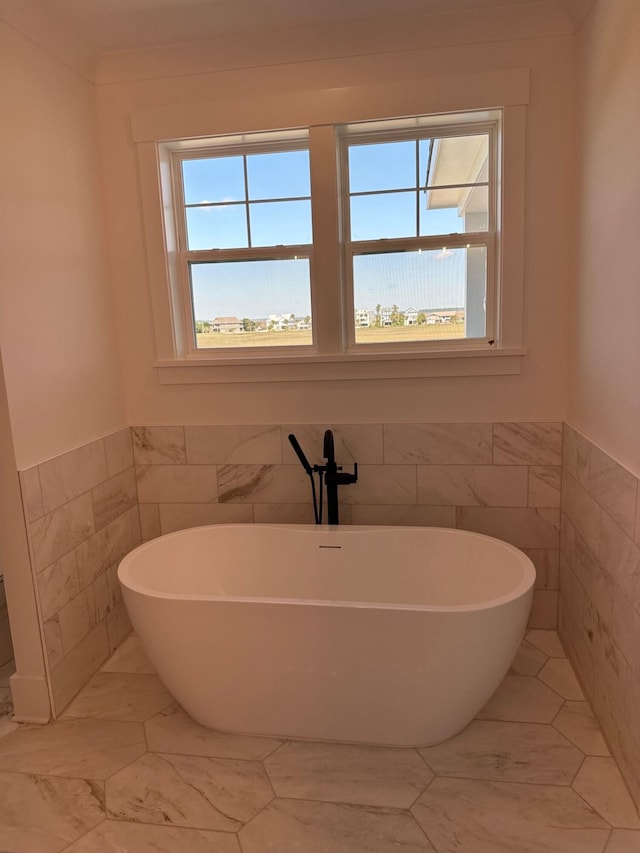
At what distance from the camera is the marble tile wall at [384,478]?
2426 mm

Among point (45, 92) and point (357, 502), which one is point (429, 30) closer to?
point (45, 92)

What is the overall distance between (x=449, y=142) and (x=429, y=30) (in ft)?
1.42

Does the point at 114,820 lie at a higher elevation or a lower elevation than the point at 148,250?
lower

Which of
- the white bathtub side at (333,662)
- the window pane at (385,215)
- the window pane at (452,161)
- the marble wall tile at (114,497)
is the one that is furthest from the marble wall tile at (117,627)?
the window pane at (452,161)

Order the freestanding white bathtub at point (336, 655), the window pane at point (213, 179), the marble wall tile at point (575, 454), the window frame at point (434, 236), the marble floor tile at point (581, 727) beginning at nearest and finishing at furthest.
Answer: the freestanding white bathtub at point (336, 655)
the marble floor tile at point (581, 727)
the marble wall tile at point (575, 454)
the window frame at point (434, 236)
the window pane at point (213, 179)

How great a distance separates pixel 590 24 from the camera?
1.94 metres

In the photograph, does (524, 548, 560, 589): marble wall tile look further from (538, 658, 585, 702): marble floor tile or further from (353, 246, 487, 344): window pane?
(353, 246, 487, 344): window pane

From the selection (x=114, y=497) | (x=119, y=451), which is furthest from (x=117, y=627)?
(x=119, y=451)

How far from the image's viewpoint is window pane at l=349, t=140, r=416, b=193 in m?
2.42

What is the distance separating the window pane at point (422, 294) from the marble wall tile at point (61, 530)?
1528 mm

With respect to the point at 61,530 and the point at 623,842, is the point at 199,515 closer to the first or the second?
the point at 61,530

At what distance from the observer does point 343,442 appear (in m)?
2.54

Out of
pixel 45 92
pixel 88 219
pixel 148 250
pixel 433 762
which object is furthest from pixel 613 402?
pixel 45 92

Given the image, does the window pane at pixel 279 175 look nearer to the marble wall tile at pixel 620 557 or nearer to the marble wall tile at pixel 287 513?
the marble wall tile at pixel 287 513
